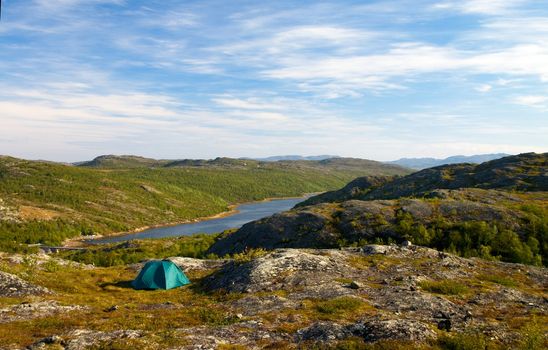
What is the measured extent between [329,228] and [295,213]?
29.7 feet

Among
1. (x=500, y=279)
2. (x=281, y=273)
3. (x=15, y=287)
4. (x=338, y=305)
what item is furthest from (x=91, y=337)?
(x=500, y=279)

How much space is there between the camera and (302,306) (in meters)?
23.3

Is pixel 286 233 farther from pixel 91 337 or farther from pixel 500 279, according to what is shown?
pixel 91 337

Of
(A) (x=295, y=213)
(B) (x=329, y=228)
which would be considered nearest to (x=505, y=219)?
(B) (x=329, y=228)

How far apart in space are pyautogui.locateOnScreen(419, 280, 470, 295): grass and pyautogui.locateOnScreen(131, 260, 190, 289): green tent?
1806 cm

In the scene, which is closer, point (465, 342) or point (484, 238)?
point (465, 342)

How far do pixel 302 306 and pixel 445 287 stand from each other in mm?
10204

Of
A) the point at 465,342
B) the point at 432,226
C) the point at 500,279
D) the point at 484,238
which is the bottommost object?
the point at 484,238

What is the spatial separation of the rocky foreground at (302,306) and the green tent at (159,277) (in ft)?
3.67

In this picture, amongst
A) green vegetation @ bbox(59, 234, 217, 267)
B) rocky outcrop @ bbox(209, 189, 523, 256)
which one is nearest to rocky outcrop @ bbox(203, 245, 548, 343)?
rocky outcrop @ bbox(209, 189, 523, 256)

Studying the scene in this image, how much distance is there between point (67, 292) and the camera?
28109 millimetres

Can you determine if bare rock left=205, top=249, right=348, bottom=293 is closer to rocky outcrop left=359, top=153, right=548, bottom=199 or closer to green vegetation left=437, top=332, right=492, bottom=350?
green vegetation left=437, top=332, right=492, bottom=350

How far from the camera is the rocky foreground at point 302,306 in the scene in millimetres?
17734

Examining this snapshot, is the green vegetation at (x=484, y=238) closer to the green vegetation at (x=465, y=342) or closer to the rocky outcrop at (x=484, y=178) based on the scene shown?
the green vegetation at (x=465, y=342)
